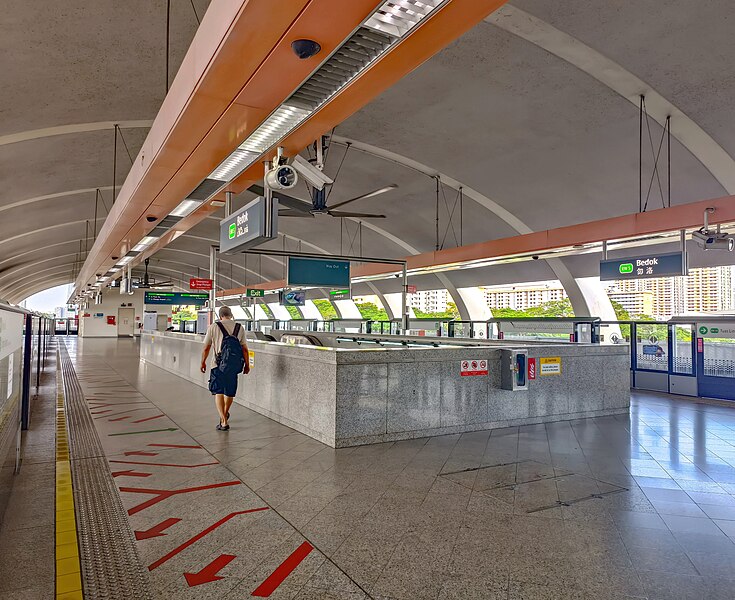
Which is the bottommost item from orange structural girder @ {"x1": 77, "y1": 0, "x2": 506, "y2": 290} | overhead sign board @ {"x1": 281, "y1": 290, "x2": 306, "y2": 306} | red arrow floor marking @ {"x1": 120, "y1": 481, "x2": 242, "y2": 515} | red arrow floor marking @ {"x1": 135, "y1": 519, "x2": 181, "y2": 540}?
red arrow floor marking @ {"x1": 120, "y1": 481, "x2": 242, "y2": 515}

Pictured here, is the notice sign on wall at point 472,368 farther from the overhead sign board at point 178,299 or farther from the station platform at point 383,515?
the overhead sign board at point 178,299

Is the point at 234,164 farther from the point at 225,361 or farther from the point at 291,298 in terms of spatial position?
the point at 291,298

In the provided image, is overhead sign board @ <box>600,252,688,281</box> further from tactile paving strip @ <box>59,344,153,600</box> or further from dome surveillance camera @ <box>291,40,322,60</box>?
tactile paving strip @ <box>59,344,153,600</box>

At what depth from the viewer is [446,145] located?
13.3 m

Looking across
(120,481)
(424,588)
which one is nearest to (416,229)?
(120,481)

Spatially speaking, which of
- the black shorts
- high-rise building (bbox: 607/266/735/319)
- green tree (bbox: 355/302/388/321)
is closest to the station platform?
the black shorts

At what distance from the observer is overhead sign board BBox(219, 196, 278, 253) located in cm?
569

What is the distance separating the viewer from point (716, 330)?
10.3 meters

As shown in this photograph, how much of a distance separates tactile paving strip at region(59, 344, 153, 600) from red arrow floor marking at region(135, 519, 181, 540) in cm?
6

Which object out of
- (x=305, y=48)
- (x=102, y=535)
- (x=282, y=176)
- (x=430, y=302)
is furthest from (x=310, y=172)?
(x=430, y=302)

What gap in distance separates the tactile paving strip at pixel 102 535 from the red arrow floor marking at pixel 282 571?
22.4 inches

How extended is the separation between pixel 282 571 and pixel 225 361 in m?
4.16

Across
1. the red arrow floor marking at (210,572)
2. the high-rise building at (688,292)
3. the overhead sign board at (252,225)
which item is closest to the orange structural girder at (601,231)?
the overhead sign board at (252,225)

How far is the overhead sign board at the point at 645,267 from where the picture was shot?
9.20 m
